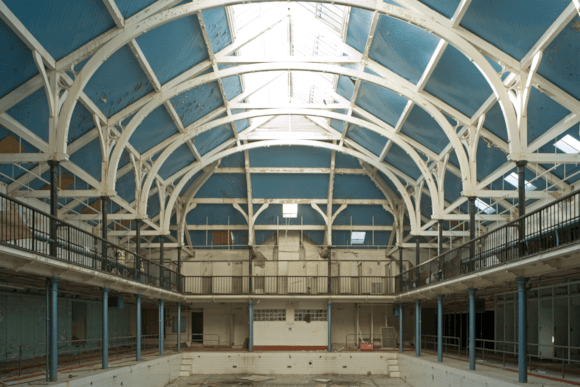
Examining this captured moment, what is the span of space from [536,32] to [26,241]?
18.8 metres

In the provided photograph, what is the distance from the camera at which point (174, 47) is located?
20.1 m

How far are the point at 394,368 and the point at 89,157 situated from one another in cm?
1838

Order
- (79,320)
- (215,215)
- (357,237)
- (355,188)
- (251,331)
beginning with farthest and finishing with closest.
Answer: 1. (357,237)
2. (215,215)
3. (355,188)
4. (251,331)
5. (79,320)

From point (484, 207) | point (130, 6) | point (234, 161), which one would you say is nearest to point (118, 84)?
point (130, 6)

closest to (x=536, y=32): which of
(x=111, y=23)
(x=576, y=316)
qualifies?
(x=576, y=316)

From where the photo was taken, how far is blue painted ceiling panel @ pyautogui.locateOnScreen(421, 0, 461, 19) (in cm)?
1644

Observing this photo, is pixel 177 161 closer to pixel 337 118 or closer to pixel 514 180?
pixel 337 118

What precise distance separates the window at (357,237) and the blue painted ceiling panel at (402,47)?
18524 mm

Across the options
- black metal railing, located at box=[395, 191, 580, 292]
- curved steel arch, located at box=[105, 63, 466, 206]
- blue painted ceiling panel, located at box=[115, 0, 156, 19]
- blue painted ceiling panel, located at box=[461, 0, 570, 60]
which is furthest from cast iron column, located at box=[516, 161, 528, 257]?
blue painted ceiling panel, located at box=[115, 0, 156, 19]

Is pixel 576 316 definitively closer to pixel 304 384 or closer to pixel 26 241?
pixel 304 384

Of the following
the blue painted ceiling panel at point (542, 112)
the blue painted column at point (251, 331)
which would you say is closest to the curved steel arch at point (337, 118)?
the blue painted ceiling panel at point (542, 112)

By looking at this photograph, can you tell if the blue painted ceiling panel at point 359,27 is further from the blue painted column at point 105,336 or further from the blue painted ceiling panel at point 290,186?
the blue painted ceiling panel at point 290,186

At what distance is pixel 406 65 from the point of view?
20.8 m

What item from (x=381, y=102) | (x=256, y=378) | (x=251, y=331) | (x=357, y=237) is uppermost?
(x=381, y=102)
